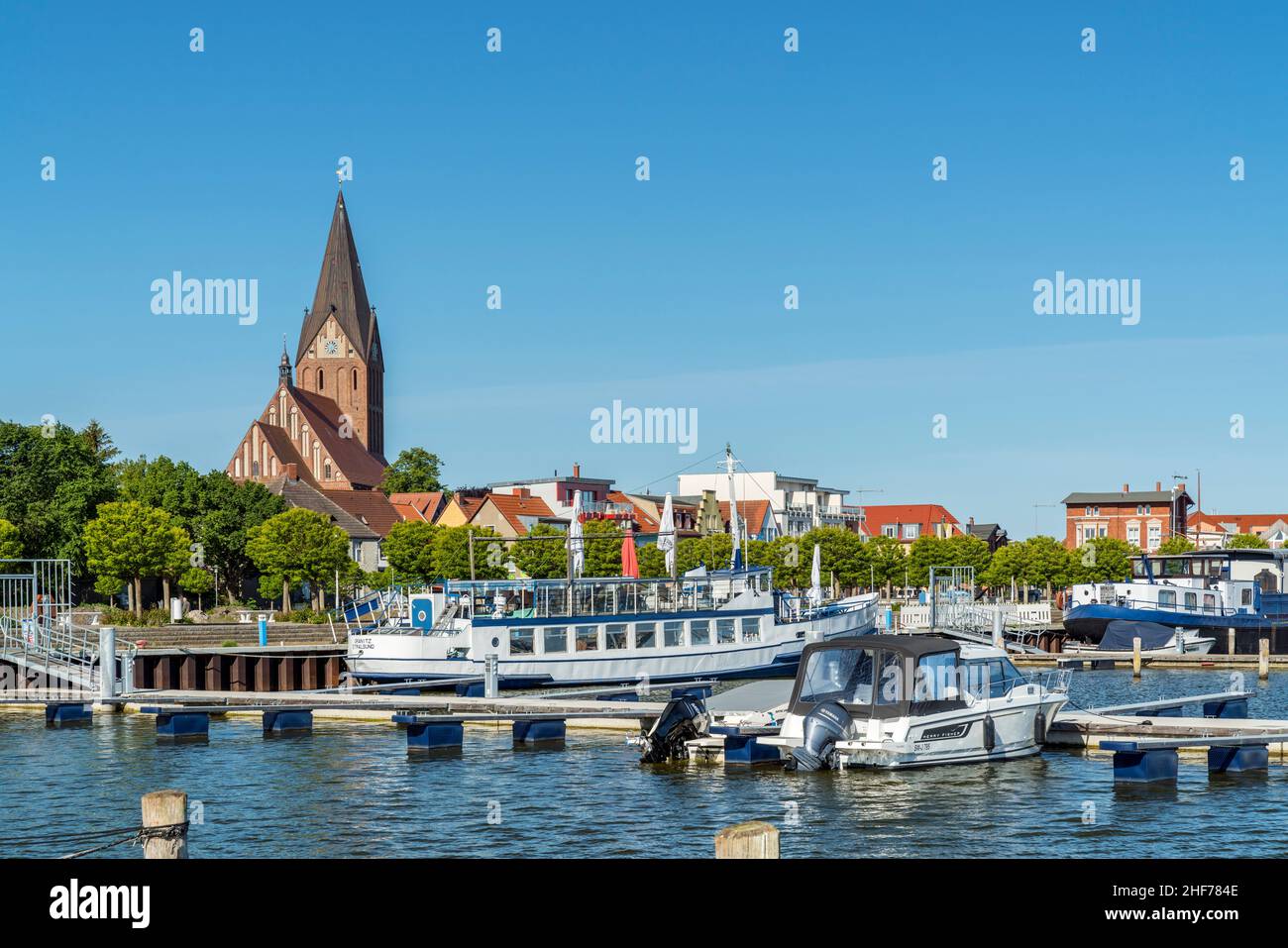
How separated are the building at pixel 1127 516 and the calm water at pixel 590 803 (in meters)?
151

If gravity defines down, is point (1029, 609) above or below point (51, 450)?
below

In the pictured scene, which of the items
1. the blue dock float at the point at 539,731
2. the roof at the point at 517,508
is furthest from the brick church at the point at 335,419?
the blue dock float at the point at 539,731

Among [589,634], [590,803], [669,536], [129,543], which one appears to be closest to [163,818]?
[590,803]

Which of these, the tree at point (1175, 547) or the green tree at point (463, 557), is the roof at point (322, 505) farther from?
the tree at point (1175, 547)

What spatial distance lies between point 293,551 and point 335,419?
82989mm

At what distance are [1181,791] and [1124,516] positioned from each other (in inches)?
6199

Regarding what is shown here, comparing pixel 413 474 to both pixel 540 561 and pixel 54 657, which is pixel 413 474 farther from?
pixel 54 657

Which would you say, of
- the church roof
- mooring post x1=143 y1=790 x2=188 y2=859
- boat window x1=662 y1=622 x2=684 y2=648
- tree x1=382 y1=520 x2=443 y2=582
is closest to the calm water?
mooring post x1=143 y1=790 x2=188 y2=859

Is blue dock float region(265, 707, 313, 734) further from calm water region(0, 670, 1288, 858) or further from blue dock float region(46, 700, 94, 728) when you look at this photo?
blue dock float region(46, 700, 94, 728)
